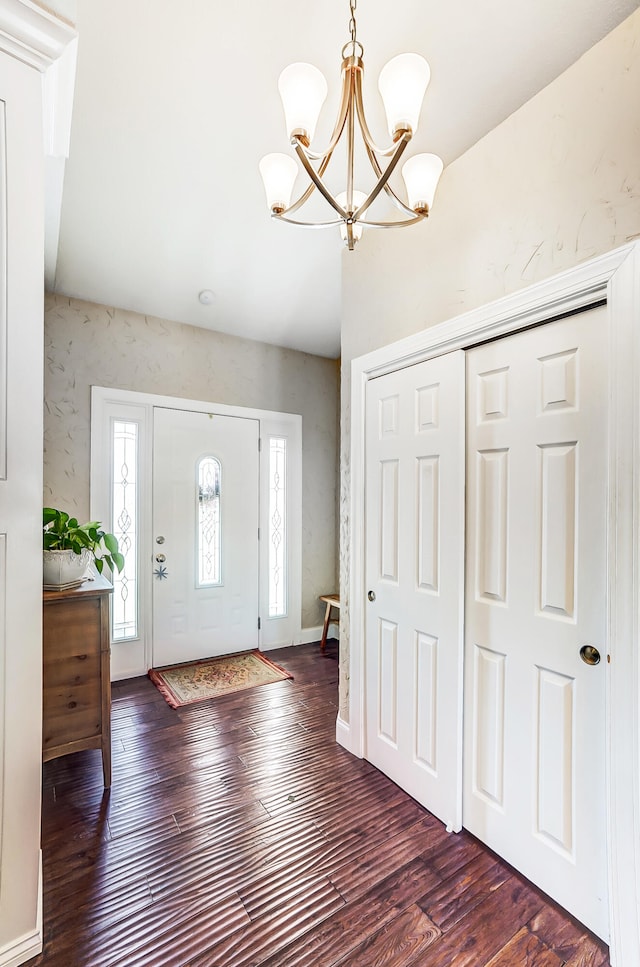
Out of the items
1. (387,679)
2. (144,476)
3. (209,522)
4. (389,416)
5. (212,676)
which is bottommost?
(212,676)

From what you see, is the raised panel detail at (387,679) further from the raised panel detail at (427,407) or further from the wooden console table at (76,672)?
the wooden console table at (76,672)

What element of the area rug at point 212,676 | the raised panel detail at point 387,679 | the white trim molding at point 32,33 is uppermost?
the white trim molding at point 32,33

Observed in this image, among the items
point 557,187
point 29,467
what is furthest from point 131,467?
point 557,187

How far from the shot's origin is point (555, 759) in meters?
1.46

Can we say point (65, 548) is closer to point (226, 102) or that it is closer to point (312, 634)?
point (226, 102)

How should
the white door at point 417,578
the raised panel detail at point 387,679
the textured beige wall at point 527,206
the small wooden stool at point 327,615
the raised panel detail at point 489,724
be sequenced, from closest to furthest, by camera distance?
the textured beige wall at point 527,206 → the raised panel detail at point 489,724 → the white door at point 417,578 → the raised panel detail at point 387,679 → the small wooden stool at point 327,615

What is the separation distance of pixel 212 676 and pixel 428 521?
2.21 metres

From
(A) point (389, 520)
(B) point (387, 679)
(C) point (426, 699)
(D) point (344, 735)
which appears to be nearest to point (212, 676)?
(D) point (344, 735)

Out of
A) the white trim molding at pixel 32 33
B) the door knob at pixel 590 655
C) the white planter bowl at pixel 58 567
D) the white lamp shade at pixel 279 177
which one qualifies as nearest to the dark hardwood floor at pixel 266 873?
the door knob at pixel 590 655

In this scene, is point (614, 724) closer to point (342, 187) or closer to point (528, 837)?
point (528, 837)

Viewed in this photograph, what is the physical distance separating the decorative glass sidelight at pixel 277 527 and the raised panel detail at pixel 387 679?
1826 mm

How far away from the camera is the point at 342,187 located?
2219mm

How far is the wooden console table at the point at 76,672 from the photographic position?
1.84m

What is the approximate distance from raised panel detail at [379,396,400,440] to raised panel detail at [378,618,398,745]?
91 cm
